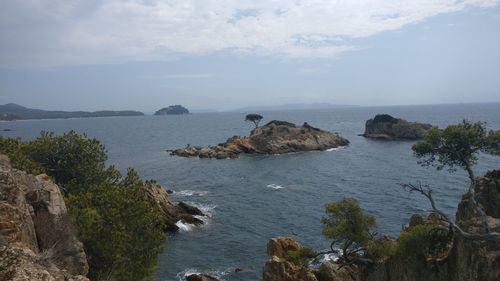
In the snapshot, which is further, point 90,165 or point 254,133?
point 254,133

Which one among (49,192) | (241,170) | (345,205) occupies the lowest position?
(241,170)

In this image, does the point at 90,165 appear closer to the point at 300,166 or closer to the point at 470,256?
the point at 470,256

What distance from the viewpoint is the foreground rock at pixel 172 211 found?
5966cm

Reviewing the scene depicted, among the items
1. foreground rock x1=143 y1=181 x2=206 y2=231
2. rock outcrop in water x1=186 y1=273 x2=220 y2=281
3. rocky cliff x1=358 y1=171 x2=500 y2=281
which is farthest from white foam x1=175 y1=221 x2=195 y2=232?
rocky cliff x1=358 y1=171 x2=500 y2=281

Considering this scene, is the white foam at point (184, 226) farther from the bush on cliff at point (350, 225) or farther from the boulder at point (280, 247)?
the bush on cliff at point (350, 225)

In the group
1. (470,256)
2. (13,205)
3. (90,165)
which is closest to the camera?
(13,205)

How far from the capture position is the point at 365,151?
131750 mm

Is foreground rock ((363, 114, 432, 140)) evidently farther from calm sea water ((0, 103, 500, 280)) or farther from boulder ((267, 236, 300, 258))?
boulder ((267, 236, 300, 258))

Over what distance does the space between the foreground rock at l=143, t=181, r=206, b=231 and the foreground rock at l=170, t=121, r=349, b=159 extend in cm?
6036

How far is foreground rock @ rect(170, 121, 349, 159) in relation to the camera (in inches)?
5212

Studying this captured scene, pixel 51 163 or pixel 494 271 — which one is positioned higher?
pixel 51 163

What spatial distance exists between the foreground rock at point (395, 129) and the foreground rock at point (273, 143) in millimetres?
22545

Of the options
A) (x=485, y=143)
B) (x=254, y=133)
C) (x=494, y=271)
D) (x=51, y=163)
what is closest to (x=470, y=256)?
(x=494, y=271)

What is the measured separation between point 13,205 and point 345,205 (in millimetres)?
23385
